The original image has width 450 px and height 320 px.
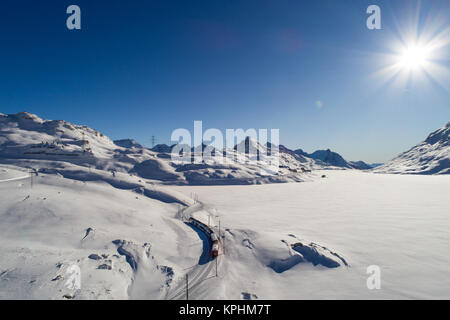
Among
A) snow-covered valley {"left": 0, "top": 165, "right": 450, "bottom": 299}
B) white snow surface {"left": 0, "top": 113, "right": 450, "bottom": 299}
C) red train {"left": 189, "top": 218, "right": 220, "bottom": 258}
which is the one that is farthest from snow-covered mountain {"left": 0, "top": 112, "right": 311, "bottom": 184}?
red train {"left": 189, "top": 218, "right": 220, "bottom": 258}

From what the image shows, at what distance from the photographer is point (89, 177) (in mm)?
75312

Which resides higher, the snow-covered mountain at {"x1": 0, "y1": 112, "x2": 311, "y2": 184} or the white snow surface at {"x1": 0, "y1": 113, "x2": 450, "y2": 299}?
the snow-covered mountain at {"x1": 0, "y1": 112, "x2": 311, "y2": 184}

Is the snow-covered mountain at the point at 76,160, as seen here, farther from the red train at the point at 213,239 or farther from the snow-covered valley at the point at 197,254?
the red train at the point at 213,239

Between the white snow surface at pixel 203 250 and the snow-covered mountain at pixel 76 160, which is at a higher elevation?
the snow-covered mountain at pixel 76 160

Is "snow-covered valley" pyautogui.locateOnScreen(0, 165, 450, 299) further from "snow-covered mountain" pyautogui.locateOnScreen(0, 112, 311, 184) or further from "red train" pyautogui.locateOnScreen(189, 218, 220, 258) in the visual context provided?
"snow-covered mountain" pyautogui.locateOnScreen(0, 112, 311, 184)

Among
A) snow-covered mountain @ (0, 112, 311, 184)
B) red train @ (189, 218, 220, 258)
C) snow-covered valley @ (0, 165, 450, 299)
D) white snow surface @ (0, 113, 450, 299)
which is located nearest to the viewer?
snow-covered valley @ (0, 165, 450, 299)

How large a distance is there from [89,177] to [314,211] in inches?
3160

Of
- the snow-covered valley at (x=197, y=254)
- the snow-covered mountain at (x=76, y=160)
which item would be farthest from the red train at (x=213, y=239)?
the snow-covered mountain at (x=76, y=160)

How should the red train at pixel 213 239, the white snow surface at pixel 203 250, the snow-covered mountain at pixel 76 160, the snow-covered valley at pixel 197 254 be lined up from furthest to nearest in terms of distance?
1. the snow-covered mountain at pixel 76 160
2. the red train at pixel 213 239
3. the white snow surface at pixel 203 250
4. the snow-covered valley at pixel 197 254

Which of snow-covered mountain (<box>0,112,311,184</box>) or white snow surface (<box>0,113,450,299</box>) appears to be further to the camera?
snow-covered mountain (<box>0,112,311,184</box>)

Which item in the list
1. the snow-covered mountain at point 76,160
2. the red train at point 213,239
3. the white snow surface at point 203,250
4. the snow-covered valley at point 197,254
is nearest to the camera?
the snow-covered valley at point 197,254
